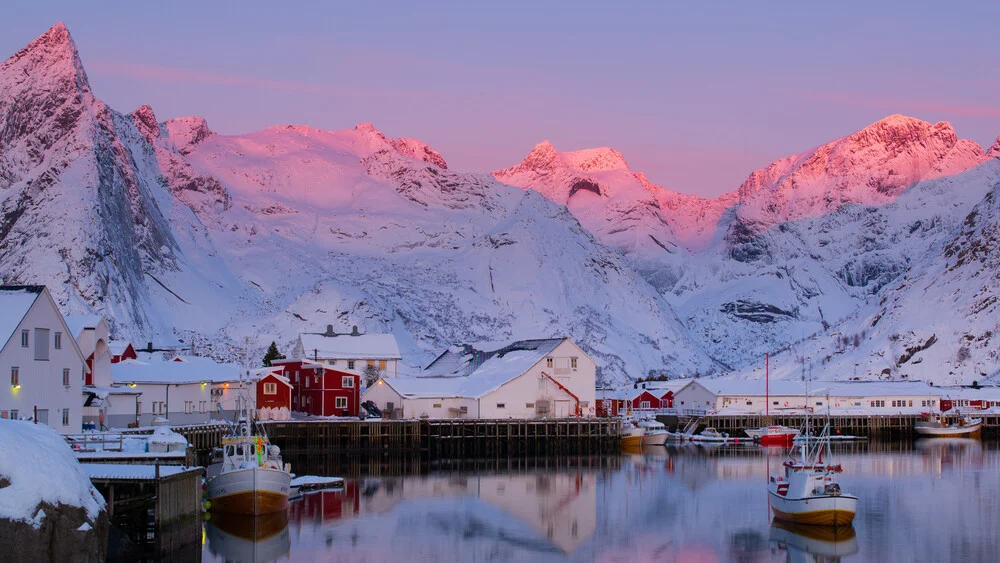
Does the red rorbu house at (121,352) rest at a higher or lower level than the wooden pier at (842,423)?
higher

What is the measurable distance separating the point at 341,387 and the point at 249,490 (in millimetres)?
49687

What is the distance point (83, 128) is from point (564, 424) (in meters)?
126

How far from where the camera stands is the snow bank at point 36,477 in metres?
28.0

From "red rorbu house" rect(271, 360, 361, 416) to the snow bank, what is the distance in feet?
203

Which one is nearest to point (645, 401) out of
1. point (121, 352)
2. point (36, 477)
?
point (121, 352)

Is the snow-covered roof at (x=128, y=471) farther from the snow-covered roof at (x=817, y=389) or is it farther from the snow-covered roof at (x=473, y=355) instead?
the snow-covered roof at (x=817, y=389)

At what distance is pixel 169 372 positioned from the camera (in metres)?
78.6

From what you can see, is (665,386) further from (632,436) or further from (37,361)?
(37,361)

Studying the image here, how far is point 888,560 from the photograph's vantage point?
3944 cm

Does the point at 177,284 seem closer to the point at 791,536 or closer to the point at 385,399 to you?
the point at 385,399

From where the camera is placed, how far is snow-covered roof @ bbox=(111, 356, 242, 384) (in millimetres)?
75125

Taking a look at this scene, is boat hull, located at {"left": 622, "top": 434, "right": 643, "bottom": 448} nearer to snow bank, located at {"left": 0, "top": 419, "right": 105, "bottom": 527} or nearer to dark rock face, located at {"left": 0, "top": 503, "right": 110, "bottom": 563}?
snow bank, located at {"left": 0, "top": 419, "right": 105, "bottom": 527}

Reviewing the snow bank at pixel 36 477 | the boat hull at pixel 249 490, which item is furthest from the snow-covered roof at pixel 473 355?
the snow bank at pixel 36 477

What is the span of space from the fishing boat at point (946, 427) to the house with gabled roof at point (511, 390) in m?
32.7
